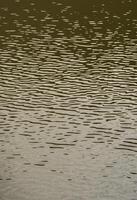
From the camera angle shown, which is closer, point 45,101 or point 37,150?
point 37,150

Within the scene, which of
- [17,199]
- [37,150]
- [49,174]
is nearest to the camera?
[17,199]

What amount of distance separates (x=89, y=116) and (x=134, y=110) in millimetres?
5243

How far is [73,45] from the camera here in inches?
3024

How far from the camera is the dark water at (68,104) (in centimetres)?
4031

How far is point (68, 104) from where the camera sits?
55469mm

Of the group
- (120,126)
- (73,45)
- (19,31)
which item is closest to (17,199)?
(120,126)

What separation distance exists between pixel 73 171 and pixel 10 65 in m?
30.8

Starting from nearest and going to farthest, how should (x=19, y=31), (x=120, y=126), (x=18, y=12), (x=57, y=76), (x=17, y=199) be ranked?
(x=17, y=199), (x=120, y=126), (x=57, y=76), (x=19, y=31), (x=18, y=12)

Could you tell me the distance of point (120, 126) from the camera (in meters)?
49.6

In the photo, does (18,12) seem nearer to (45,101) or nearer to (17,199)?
(45,101)

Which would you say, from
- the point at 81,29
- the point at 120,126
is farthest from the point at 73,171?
the point at 81,29

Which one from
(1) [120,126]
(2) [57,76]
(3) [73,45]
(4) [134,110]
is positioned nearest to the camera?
(1) [120,126]

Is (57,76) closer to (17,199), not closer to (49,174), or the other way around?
(49,174)

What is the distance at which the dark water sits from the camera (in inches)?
1587
